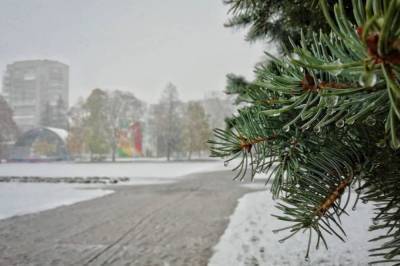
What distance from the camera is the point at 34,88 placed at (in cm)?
6319

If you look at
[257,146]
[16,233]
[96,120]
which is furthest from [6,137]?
[257,146]

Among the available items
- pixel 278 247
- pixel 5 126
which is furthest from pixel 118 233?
pixel 5 126

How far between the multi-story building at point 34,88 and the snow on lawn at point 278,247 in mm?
53462

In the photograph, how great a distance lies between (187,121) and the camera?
127 ft

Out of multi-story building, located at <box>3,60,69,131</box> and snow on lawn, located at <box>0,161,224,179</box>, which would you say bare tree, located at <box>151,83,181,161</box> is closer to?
snow on lawn, located at <box>0,161,224,179</box>

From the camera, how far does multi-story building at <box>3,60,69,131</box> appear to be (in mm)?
53438

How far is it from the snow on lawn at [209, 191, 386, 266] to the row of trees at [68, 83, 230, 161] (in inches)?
1191

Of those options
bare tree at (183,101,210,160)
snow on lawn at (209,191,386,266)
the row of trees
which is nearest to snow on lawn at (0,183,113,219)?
snow on lawn at (209,191,386,266)

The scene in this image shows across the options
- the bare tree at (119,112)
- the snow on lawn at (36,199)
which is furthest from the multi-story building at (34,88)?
the snow on lawn at (36,199)

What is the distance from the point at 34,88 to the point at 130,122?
33983 mm

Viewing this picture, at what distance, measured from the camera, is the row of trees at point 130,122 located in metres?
38.2

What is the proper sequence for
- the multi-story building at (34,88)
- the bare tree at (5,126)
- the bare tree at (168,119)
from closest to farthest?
the bare tree at (5,126), the bare tree at (168,119), the multi-story building at (34,88)

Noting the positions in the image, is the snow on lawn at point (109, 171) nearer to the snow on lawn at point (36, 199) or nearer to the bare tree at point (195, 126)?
the snow on lawn at point (36, 199)

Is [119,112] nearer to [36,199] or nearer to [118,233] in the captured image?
[36,199]
